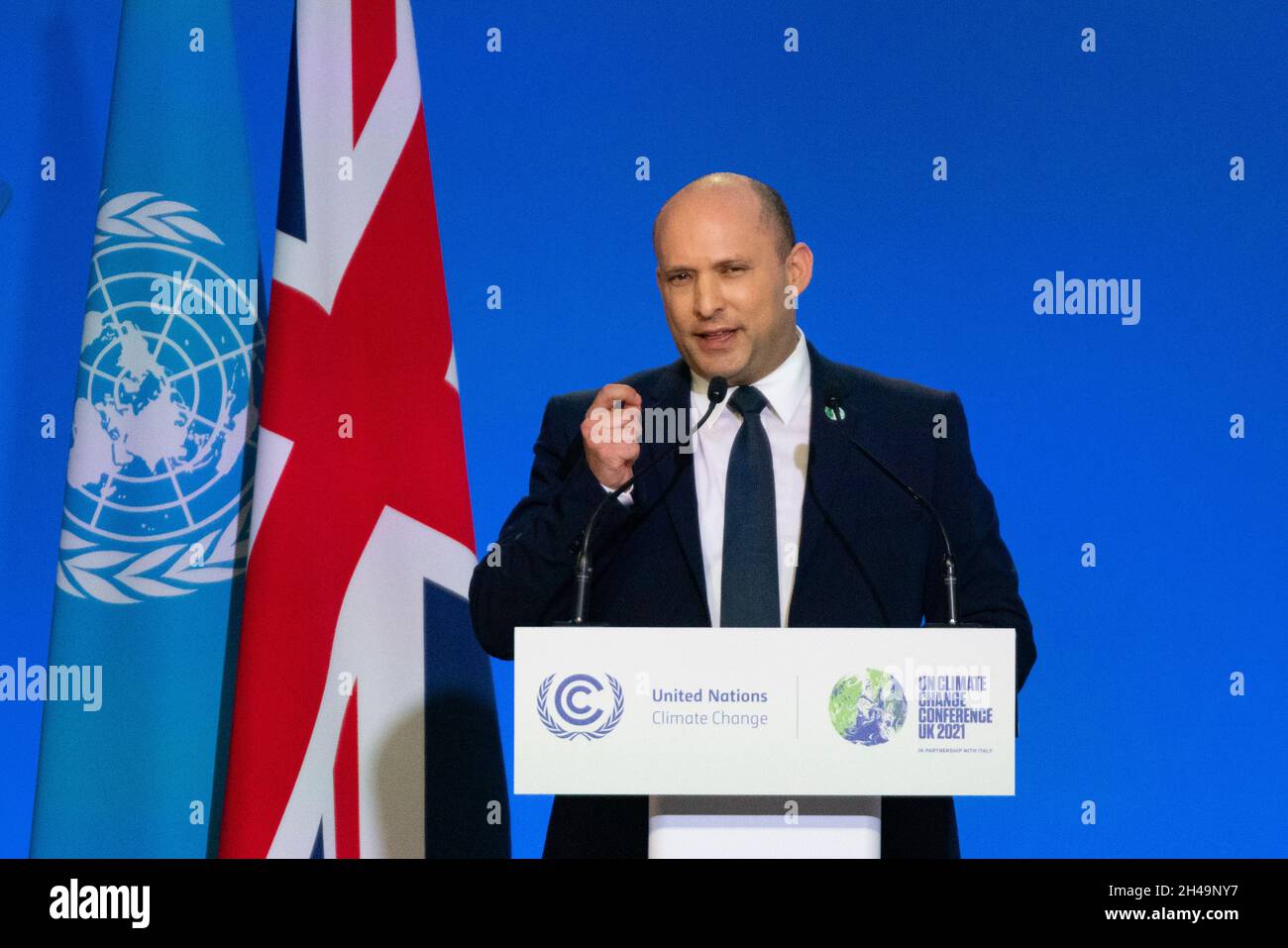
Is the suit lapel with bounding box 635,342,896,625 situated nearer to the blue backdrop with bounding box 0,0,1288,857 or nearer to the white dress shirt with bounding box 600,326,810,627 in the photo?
the white dress shirt with bounding box 600,326,810,627

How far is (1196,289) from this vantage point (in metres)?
3.87

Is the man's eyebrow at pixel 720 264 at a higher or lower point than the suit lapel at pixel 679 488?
higher

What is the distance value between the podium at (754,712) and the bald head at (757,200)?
843 mm

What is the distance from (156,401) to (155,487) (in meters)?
0.20

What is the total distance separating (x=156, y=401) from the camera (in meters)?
3.49

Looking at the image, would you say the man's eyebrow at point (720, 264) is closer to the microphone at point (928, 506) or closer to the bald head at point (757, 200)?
the bald head at point (757, 200)

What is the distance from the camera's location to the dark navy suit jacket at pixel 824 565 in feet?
8.00

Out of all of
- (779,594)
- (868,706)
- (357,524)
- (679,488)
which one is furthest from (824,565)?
(357,524)

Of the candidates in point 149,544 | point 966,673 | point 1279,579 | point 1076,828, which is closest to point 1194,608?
point 1279,579

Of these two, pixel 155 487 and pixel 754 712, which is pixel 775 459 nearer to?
pixel 754 712

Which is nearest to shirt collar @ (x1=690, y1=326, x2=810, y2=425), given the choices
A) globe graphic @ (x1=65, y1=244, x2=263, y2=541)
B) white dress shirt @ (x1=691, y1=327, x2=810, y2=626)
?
white dress shirt @ (x1=691, y1=327, x2=810, y2=626)

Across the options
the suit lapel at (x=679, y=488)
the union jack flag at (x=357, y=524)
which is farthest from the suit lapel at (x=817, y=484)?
the union jack flag at (x=357, y=524)

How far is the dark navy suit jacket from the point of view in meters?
2.44

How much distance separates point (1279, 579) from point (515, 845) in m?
2.07
